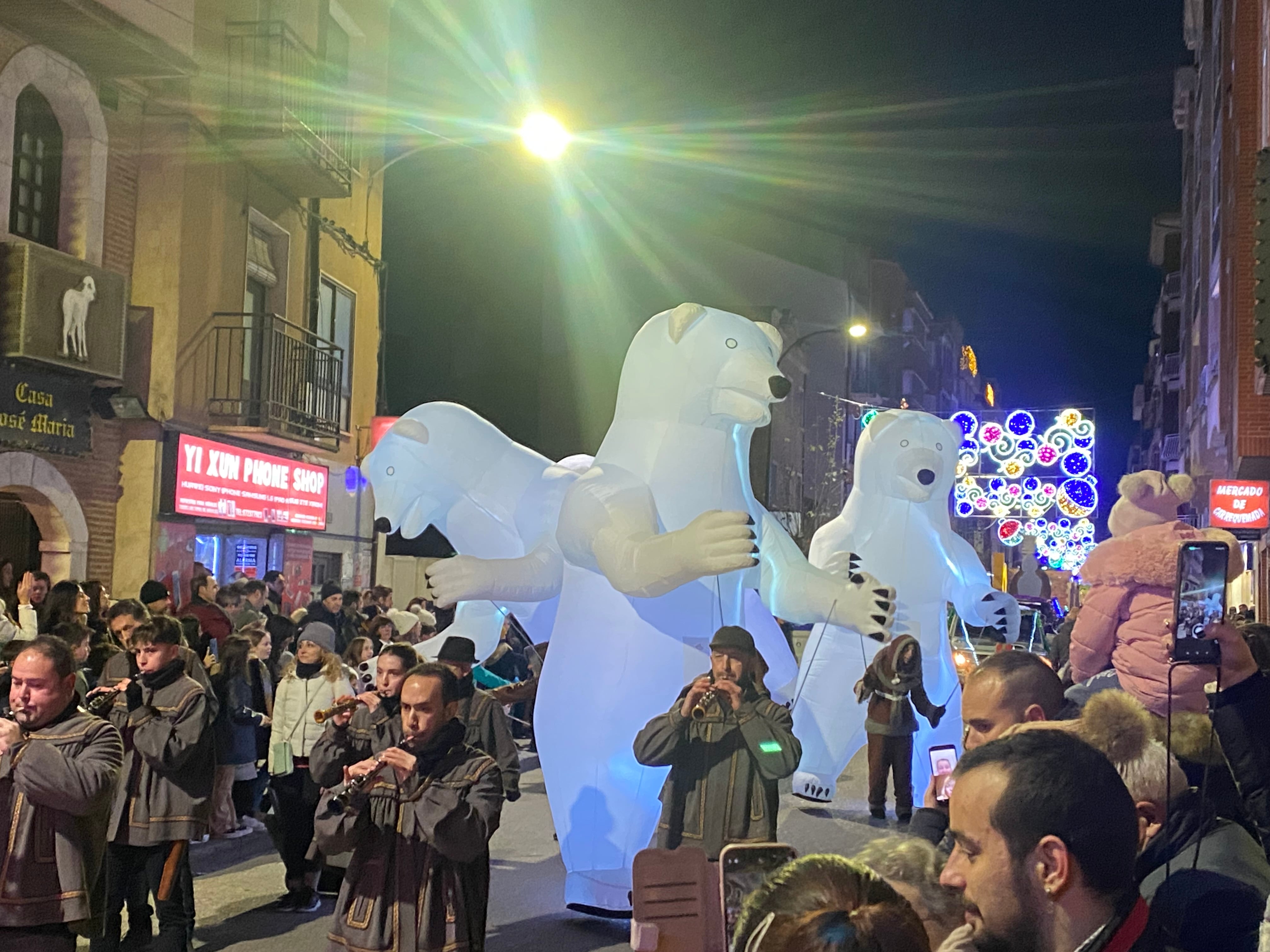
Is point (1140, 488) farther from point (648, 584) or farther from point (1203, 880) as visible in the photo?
point (1203, 880)

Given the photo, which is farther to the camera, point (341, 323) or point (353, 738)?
point (341, 323)

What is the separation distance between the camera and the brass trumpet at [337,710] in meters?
4.55

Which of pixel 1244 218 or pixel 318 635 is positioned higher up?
pixel 1244 218

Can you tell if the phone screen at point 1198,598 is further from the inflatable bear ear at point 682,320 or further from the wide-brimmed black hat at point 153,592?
the wide-brimmed black hat at point 153,592

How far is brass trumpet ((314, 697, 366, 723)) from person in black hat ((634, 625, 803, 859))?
1505mm

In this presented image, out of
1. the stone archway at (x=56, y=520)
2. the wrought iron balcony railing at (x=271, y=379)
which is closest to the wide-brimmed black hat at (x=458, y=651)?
the stone archway at (x=56, y=520)

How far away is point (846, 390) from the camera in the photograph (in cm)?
4569

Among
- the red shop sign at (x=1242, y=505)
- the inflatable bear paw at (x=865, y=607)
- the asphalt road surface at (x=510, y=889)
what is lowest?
the asphalt road surface at (x=510, y=889)

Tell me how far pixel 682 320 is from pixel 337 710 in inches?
131

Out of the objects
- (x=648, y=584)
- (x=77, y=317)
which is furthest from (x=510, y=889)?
(x=77, y=317)

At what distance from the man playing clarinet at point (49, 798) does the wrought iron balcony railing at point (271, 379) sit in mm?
10504

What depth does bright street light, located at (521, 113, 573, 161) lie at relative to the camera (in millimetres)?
10797

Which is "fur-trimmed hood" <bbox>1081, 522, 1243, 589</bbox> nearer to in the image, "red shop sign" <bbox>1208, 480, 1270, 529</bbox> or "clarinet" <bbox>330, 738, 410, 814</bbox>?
"clarinet" <bbox>330, 738, 410, 814</bbox>

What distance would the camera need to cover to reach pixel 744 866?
4.11 metres
